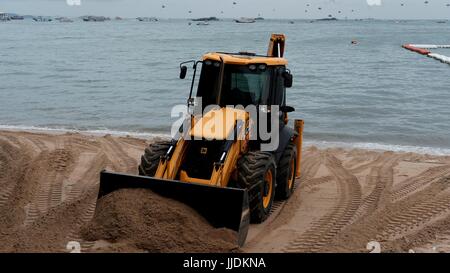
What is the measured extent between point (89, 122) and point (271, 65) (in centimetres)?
1122

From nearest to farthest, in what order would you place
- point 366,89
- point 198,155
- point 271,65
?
point 198,155
point 271,65
point 366,89

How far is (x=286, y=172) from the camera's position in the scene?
8.80 meters

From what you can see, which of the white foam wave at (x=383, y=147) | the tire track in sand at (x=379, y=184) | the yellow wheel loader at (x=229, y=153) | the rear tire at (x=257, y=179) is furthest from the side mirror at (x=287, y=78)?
the white foam wave at (x=383, y=147)

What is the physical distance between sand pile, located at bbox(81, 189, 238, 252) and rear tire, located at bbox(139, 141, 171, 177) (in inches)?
31.5

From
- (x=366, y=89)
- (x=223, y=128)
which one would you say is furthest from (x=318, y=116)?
(x=223, y=128)

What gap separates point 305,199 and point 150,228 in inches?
146

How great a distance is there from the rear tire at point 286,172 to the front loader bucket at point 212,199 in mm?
2091

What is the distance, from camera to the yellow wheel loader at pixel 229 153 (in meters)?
6.77

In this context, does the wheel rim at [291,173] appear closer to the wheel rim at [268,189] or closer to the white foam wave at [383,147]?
the wheel rim at [268,189]

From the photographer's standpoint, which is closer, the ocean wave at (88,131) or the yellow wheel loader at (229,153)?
the yellow wheel loader at (229,153)

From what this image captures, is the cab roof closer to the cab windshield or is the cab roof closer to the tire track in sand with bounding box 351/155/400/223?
the cab windshield

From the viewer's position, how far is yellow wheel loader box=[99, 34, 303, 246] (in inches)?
266

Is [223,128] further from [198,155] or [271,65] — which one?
[271,65]

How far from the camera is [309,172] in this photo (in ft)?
37.3
